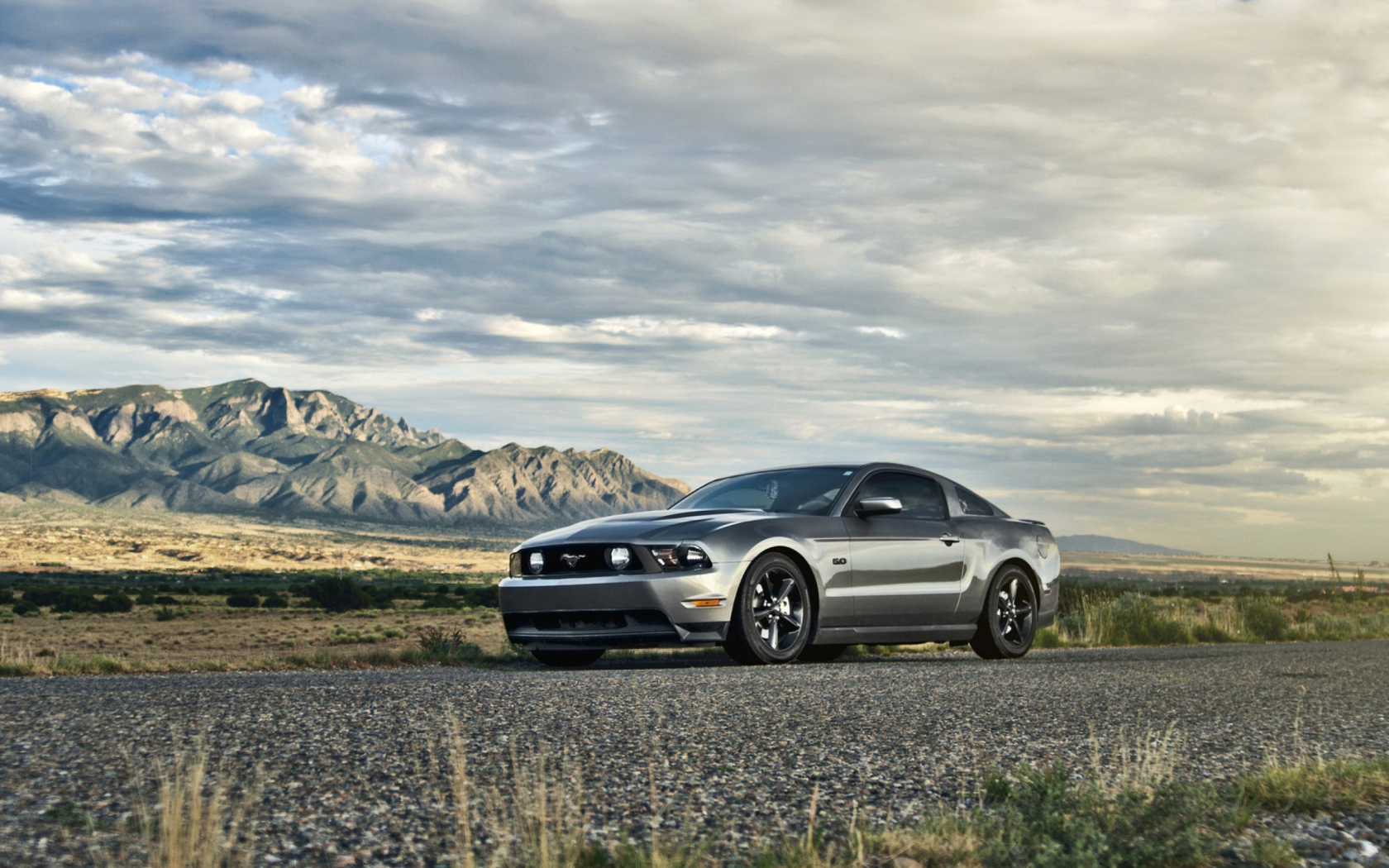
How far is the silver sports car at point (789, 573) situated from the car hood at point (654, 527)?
0.02 m

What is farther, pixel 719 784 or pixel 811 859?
pixel 719 784

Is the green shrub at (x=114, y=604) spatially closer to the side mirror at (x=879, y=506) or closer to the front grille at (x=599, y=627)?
the front grille at (x=599, y=627)

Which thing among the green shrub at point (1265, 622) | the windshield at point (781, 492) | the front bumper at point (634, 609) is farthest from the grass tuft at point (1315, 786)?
the green shrub at point (1265, 622)

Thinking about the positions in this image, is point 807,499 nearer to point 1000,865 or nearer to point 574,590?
point 574,590

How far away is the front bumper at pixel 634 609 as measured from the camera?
856 cm

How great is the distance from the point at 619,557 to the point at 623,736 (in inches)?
144

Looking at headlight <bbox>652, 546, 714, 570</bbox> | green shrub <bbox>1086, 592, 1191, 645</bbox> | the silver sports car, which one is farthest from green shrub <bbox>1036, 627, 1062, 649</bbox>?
headlight <bbox>652, 546, 714, 570</bbox>

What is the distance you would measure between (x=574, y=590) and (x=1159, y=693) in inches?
159

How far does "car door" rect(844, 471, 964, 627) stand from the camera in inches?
378

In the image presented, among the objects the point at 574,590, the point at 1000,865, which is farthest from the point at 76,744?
the point at 574,590

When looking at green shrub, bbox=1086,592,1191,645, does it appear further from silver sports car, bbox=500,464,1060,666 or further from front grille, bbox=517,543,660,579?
front grille, bbox=517,543,660,579

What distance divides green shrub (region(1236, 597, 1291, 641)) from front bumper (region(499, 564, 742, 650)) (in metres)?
12.5

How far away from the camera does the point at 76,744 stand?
4699 mm

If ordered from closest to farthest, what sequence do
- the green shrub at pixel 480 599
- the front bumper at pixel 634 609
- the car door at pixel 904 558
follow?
the front bumper at pixel 634 609, the car door at pixel 904 558, the green shrub at pixel 480 599
